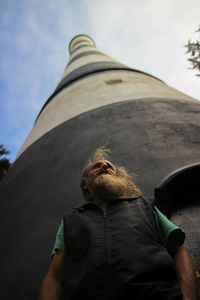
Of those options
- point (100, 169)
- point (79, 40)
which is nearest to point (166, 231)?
point (100, 169)

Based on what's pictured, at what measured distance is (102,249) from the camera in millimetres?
965

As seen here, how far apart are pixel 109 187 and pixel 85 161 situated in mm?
847

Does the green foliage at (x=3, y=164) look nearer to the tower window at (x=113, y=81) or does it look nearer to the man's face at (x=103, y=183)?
the tower window at (x=113, y=81)

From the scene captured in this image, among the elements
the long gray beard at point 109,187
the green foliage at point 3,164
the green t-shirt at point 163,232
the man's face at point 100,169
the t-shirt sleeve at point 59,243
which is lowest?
the t-shirt sleeve at point 59,243

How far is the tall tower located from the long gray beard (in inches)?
12.9

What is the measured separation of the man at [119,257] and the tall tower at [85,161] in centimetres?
42

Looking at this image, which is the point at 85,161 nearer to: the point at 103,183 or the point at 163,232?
the point at 103,183

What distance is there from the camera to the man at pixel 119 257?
843mm

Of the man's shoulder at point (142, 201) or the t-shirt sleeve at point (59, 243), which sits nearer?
the t-shirt sleeve at point (59, 243)

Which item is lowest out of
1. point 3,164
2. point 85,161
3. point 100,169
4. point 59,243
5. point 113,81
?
point 59,243

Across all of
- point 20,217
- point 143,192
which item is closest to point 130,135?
point 143,192

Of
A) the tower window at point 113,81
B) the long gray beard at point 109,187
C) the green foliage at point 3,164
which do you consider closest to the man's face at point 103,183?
the long gray beard at point 109,187

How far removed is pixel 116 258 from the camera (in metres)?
Answer: 0.91

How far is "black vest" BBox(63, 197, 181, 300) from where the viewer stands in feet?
2.72
